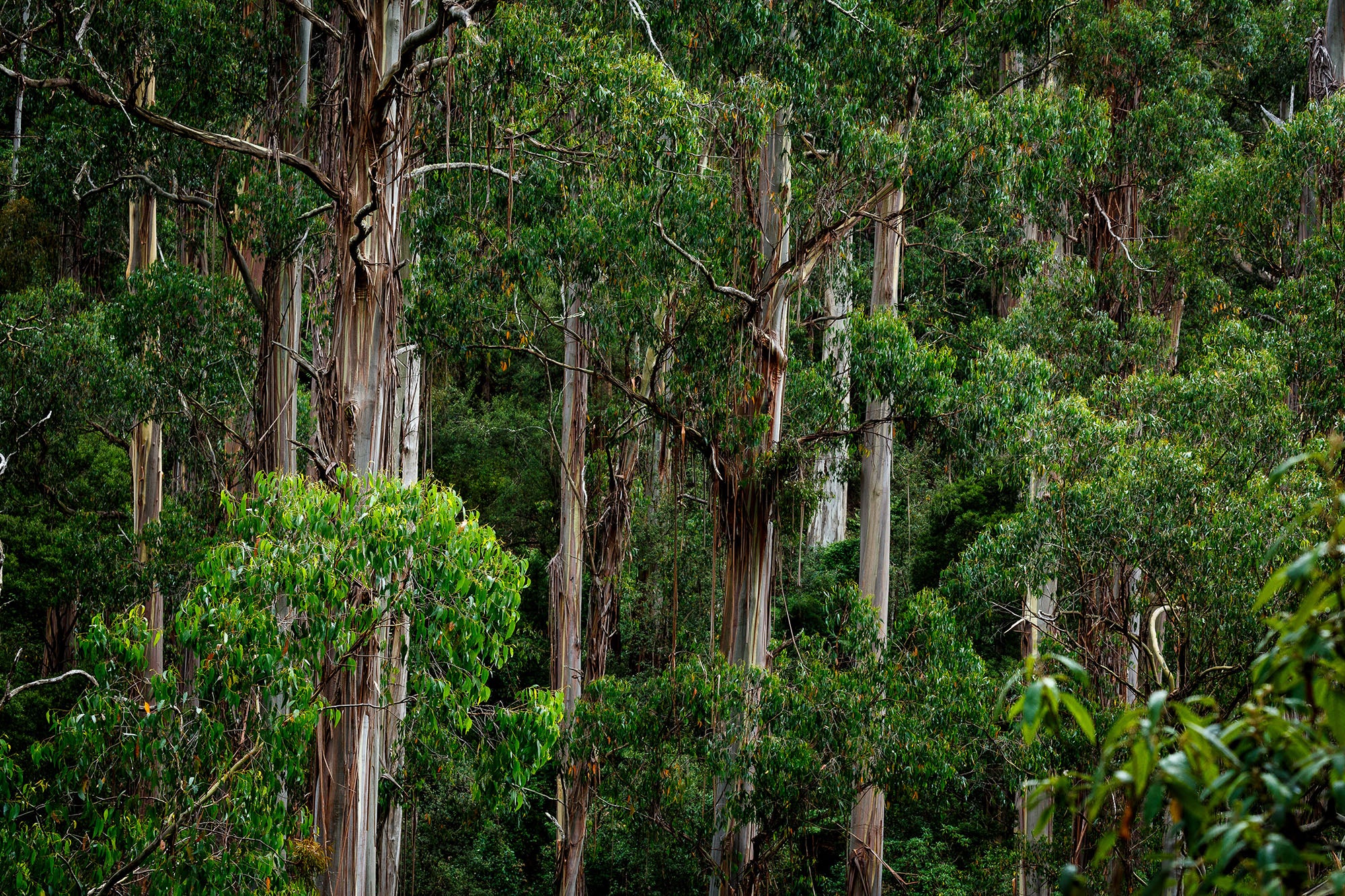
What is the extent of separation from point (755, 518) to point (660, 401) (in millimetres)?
1321

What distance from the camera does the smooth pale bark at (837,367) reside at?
11.4m

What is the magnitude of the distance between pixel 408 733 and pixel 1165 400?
8369mm

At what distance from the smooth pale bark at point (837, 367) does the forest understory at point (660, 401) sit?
0.12m

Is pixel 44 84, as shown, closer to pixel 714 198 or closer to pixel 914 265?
pixel 714 198

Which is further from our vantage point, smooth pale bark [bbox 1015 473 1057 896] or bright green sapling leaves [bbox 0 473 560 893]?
smooth pale bark [bbox 1015 473 1057 896]

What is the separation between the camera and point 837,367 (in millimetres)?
11867

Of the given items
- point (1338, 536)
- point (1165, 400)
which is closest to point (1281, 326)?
point (1165, 400)

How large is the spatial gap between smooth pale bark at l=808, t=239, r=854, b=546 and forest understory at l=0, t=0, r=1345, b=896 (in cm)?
12

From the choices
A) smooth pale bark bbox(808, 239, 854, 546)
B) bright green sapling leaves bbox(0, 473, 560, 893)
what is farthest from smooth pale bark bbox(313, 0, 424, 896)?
smooth pale bark bbox(808, 239, 854, 546)

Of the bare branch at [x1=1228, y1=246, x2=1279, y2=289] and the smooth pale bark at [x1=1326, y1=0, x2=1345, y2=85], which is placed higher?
the smooth pale bark at [x1=1326, y1=0, x2=1345, y2=85]

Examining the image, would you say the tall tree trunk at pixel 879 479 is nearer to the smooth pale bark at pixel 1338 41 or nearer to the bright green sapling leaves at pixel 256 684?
the smooth pale bark at pixel 1338 41

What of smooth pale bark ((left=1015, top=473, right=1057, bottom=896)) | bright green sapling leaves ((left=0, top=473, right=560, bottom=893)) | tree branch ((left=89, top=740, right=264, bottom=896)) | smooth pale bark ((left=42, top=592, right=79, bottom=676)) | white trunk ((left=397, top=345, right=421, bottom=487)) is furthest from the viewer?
smooth pale bark ((left=42, top=592, right=79, bottom=676))

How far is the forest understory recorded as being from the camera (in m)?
6.33

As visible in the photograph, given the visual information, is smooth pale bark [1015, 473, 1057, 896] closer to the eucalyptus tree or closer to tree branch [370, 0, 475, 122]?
the eucalyptus tree
